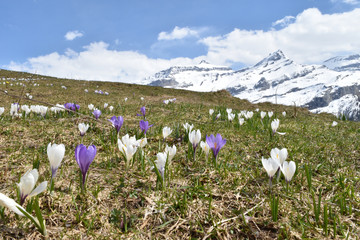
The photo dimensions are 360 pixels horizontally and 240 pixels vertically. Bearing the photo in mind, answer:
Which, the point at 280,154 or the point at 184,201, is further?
the point at 280,154

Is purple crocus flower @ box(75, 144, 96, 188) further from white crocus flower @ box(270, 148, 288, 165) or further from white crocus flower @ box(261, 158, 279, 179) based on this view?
white crocus flower @ box(270, 148, 288, 165)

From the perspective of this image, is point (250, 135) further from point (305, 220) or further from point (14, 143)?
point (14, 143)

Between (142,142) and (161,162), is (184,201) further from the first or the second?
(142,142)

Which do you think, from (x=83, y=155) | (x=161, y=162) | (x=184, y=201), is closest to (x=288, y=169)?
(x=184, y=201)

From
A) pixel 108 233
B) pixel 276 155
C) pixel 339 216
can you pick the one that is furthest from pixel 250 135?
pixel 108 233

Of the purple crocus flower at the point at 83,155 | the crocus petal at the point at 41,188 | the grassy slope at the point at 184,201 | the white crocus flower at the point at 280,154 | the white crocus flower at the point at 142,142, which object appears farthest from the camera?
the white crocus flower at the point at 142,142

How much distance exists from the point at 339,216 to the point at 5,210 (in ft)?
7.79

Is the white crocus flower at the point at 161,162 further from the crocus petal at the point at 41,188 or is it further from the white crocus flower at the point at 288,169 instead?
the white crocus flower at the point at 288,169

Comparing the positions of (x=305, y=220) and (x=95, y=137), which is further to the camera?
(x=95, y=137)

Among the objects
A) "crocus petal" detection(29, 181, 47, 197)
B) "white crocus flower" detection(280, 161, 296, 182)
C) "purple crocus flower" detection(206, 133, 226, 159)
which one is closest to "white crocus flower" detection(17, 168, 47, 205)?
"crocus petal" detection(29, 181, 47, 197)

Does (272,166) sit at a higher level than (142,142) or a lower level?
lower

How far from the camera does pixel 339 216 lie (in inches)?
67.2

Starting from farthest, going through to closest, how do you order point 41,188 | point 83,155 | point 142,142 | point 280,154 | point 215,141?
point 142,142 < point 215,141 < point 280,154 < point 83,155 < point 41,188

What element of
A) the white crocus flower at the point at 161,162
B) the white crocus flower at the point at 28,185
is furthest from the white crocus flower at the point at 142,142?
the white crocus flower at the point at 28,185
